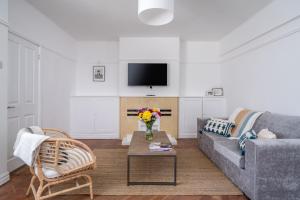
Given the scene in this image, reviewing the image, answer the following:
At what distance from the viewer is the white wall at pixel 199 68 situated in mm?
5859

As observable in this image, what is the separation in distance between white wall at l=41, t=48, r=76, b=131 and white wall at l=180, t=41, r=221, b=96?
9.99 ft

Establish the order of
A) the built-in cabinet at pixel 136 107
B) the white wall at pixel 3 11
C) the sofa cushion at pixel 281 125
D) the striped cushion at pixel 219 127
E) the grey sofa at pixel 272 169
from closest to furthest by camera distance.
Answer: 1. the grey sofa at pixel 272 169
2. the sofa cushion at pixel 281 125
3. the white wall at pixel 3 11
4. the striped cushion at pixel 219 127
5. the built-in cabinet at pixel 136 107

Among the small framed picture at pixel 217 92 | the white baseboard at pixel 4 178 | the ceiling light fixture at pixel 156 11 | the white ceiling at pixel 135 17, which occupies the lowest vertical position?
the white baseboard at pixel 4 178

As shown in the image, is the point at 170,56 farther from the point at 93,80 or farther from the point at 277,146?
the point at 277,146

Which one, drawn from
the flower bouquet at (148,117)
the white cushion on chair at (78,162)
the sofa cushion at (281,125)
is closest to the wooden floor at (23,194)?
the white cushion on chair at (78,162)

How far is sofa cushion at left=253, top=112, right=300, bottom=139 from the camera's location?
246 cm

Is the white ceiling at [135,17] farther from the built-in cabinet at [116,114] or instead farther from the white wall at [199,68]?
the built-in cabinet at [116,114]

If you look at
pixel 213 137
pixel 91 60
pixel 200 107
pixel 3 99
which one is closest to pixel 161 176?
pixel 213 137

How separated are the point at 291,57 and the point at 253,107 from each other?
1.28 meters

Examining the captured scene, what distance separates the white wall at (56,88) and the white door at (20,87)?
0.26 metres

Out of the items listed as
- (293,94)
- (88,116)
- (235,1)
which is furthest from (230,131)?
(88,116)

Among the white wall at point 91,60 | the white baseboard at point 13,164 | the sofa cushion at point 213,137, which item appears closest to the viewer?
the white baseboard at point 13,164

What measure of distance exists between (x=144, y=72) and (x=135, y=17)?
165 centimetres

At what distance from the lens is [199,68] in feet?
19.3
